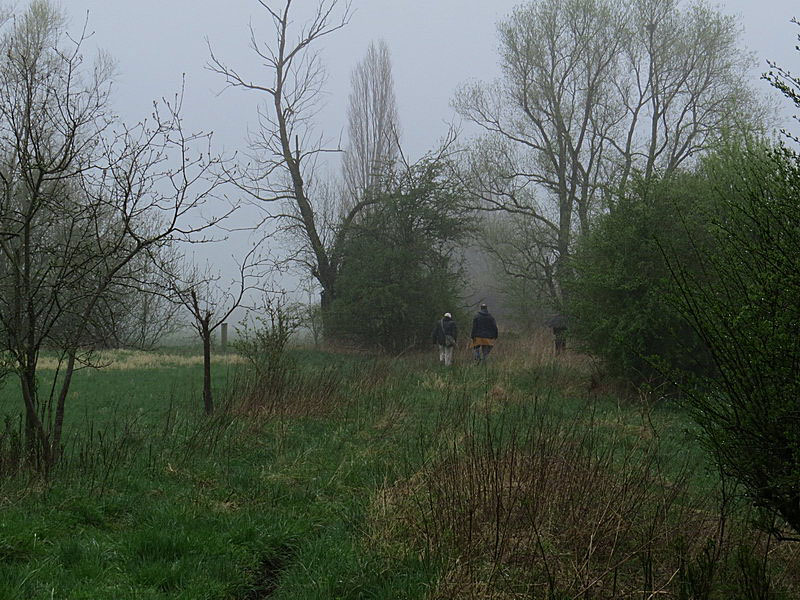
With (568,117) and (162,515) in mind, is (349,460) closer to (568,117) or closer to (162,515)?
(162,515)

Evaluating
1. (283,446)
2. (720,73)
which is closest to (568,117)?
(720,73)

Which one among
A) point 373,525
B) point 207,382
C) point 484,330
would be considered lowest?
point 373,525

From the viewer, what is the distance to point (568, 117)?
30344mm

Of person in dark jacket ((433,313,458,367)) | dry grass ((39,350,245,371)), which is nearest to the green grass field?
dry grass ((39,350,245,371))

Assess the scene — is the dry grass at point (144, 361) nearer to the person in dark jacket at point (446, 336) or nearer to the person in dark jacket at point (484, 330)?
the person in dark jacket at point (446, 336)

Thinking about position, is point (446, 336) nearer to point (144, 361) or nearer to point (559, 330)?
point (559, 330)

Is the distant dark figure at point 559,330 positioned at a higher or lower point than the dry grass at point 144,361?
higher

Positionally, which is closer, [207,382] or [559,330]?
[207,382]

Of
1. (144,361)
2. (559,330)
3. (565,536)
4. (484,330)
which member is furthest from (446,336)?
(565,536)

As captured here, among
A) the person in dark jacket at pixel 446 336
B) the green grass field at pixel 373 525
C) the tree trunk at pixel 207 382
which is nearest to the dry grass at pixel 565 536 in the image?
the green grass field at pixel 373 525

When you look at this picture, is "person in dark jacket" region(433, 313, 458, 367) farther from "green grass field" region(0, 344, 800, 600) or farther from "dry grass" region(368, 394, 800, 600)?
"dry grass" region(368, 394, 800, 600)

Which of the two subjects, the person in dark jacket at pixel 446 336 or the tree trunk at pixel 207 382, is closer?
the tree trunk at pixel 207 382

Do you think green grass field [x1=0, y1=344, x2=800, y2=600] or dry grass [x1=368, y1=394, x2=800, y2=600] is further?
green grass field [x1=0, y1=344, x2=800, y2=600]

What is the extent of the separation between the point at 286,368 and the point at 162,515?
20.5 feet
